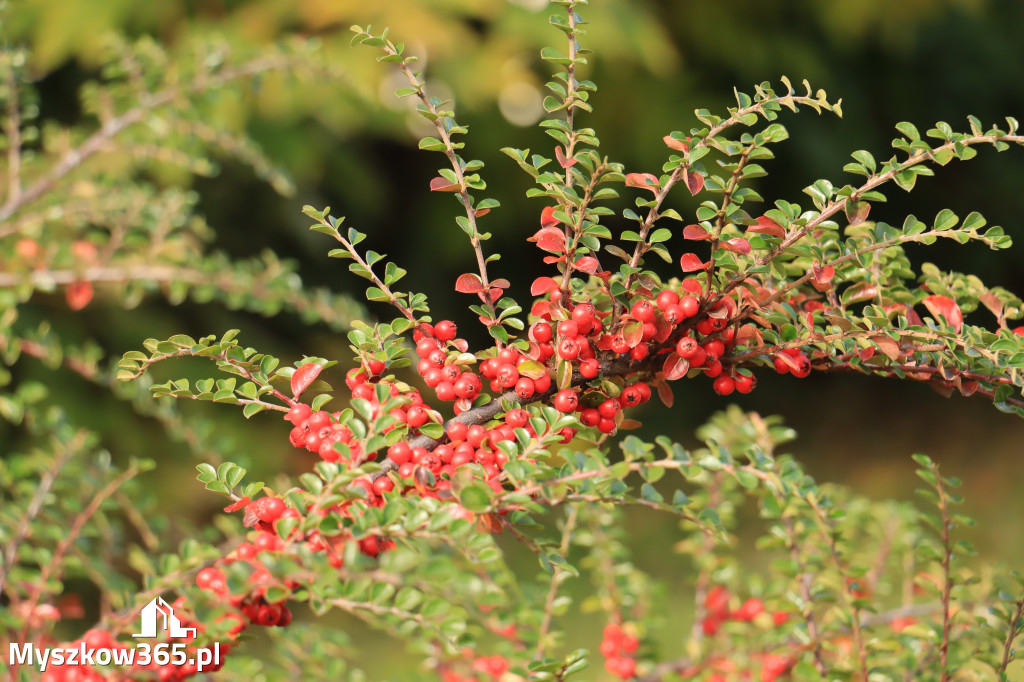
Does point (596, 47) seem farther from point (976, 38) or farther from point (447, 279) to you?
point (976, 38)

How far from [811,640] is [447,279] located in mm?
3896

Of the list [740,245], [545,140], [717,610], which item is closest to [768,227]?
[740,245]

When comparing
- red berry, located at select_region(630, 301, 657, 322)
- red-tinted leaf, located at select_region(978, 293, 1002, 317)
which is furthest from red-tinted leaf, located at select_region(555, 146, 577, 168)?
red-tinted leaf, located at select_region(978, 293, 1002, 317)

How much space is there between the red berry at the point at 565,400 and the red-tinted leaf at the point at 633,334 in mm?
73

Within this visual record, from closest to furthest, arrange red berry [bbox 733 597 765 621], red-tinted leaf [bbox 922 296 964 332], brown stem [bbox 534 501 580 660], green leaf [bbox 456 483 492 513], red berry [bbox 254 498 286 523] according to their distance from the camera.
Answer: green leaf [bbox 456 483 492 513], red berry [bbox 254 498 286 523], red-tinted leaf [bbox 922 296 964 332], brown stem [bbox 534 501 580 660], red berry [bbox 733 597 765 621]

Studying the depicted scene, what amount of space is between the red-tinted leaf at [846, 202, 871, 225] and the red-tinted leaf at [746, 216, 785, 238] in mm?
68

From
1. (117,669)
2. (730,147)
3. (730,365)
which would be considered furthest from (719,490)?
(117,669)

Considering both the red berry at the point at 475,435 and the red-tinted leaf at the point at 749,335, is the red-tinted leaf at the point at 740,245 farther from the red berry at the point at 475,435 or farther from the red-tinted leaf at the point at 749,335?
the red berry at the point at 475,435

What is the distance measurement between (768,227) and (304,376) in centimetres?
48

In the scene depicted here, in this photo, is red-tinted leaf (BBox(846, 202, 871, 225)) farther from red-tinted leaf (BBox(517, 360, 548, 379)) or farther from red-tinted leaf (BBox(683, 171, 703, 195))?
red-tinted leaf (BBox(517, 360, 548, 379))

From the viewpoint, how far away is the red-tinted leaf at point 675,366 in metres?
0.78

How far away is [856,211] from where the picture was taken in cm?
79

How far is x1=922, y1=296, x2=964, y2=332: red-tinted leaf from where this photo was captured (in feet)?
2.75

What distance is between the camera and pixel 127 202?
1654 millimetres
